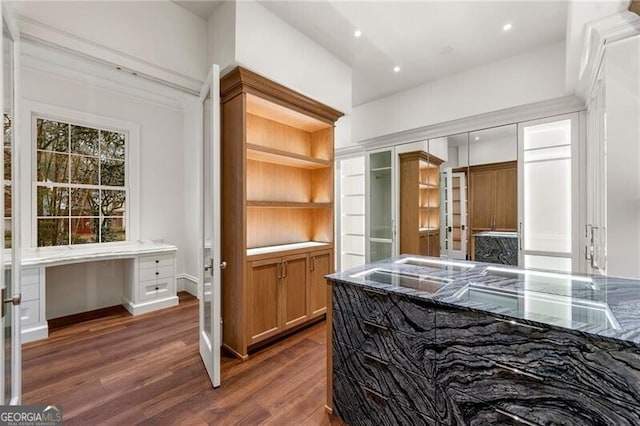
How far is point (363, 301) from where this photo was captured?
65.0 inches

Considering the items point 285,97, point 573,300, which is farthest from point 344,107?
point 573,300

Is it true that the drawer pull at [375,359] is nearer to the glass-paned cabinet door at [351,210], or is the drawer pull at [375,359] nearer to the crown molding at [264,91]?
the crown molding at [264,91]

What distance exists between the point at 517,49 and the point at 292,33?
2536mm

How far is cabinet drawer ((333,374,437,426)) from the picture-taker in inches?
57.8

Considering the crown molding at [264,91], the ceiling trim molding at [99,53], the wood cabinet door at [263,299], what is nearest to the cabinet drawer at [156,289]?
the wood cabinet door at [263,299]

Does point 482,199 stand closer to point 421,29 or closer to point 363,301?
point 421,29

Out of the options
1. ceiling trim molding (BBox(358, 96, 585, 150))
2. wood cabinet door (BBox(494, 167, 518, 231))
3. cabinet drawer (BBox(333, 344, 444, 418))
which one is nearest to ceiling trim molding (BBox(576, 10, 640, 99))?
ceiling trim molding (BBox(358, 96, 585, 150))

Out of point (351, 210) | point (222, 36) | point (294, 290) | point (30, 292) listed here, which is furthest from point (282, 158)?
point (30, 292)

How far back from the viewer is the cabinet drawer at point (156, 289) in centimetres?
372

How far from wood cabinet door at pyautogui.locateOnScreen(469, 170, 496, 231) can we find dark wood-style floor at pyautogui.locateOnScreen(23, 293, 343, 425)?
2.39 meters

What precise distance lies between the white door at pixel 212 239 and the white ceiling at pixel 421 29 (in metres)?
1.13

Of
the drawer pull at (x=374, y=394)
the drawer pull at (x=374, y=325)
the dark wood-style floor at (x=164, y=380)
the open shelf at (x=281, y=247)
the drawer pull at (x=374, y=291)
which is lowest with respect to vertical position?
the dark wood-style floor at (x=164, y=380)

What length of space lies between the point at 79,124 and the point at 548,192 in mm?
5769

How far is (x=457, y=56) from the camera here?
132 inches
